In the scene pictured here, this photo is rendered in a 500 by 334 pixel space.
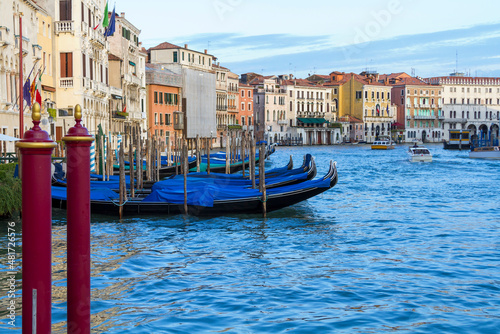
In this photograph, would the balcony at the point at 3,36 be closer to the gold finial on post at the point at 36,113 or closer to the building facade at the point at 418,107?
the gold finial on post at the point at 36,113

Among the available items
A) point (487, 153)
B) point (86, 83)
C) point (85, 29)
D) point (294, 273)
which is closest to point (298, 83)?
point (487, 153)

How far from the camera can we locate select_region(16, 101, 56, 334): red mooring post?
8.85 feet

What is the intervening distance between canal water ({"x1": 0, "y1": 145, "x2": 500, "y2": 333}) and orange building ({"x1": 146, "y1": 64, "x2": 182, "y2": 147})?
28.3m

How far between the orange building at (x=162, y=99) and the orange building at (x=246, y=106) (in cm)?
1680

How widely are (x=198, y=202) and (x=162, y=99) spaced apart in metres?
30.8

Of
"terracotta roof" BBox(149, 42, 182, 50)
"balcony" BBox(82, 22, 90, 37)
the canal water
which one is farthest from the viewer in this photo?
"terracotta roof" BBox(149, 42, 182, 50)

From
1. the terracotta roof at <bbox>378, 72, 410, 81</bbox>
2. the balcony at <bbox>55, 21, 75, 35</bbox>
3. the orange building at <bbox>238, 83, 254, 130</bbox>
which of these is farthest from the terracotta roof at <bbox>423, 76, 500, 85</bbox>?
the balcony at <bbox>55, 21, 75, 35</bbox>

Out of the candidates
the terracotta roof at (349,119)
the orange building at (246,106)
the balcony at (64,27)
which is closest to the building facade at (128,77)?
the balcony at (64,27)

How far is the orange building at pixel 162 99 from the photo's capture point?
41.5m

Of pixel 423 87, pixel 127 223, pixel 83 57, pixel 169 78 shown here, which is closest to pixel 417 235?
pixel 127 223

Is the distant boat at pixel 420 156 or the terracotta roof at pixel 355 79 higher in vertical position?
the terracotta roof at pixel 355 79

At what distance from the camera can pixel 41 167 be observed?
107 inches

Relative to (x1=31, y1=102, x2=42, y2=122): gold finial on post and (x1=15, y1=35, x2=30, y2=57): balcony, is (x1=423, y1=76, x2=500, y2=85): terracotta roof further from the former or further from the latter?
(x1=31, y1=102, x2=42, y2=122): gold finial on post

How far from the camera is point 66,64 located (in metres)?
24.4
